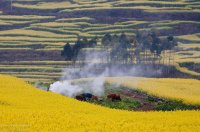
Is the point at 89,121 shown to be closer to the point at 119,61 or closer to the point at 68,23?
the point at 119,61

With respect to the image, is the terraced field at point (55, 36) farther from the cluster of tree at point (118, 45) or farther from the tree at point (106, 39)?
the cluster of tree at point (118, 45)

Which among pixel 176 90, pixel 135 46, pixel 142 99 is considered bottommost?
pixel 135 46

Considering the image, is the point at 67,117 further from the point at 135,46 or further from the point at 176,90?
the point at 135,46

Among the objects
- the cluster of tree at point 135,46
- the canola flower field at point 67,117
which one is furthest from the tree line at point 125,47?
the canola flower field at point 67,117

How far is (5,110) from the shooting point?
35.4 m

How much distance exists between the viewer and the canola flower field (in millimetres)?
30544

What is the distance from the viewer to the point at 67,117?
34.8 meters

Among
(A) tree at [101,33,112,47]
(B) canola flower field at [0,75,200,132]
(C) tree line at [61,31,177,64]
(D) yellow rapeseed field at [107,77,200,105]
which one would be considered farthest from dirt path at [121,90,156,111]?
(A) tree at [101,33,112,47]

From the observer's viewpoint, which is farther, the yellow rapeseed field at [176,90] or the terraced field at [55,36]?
the terraced field at [55,36]

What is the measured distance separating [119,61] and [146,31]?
46.9 meters

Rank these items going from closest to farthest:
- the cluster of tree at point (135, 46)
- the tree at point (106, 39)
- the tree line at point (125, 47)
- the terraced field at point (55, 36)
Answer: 1. the tree line at point (125, 47)
2. the tree at point (106, 39)
3. the cluster of tree at point (135, 46)
4. the terraced field at point (55, 36)

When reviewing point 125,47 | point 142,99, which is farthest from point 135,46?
point 142,99

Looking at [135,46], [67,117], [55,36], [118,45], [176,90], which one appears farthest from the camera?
[55,36]

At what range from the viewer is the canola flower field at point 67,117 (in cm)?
3054
